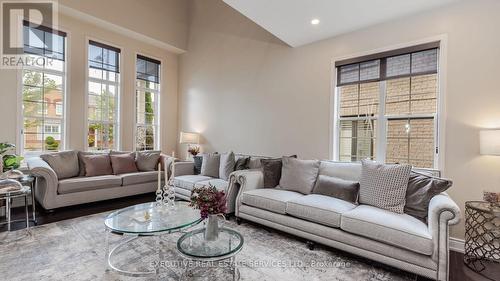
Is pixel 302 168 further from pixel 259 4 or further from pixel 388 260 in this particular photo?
pixel 259 4

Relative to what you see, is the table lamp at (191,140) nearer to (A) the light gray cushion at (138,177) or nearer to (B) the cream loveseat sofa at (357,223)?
(A) the light gray cushion at (138,177)

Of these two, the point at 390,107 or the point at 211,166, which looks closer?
the point at 390,107

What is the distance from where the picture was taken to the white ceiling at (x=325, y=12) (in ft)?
Result: 9.20

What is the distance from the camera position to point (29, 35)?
13.9 feet

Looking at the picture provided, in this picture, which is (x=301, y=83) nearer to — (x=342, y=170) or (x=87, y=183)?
(x=342, y=170)

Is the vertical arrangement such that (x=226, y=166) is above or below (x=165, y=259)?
above

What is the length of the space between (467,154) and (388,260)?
160 cm

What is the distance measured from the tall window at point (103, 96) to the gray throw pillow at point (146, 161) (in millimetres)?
789

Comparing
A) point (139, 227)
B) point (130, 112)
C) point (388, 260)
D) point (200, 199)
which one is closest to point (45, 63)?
point (130, 112)

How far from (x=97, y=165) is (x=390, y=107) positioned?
480 centimetres

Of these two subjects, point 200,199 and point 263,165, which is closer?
point 200,199

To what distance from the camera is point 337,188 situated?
2.95 m

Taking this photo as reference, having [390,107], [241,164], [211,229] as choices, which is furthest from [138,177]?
[390,107]

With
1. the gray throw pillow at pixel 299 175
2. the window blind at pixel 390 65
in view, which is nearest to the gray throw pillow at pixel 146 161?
the gray throw pillow at pixel 299 175
